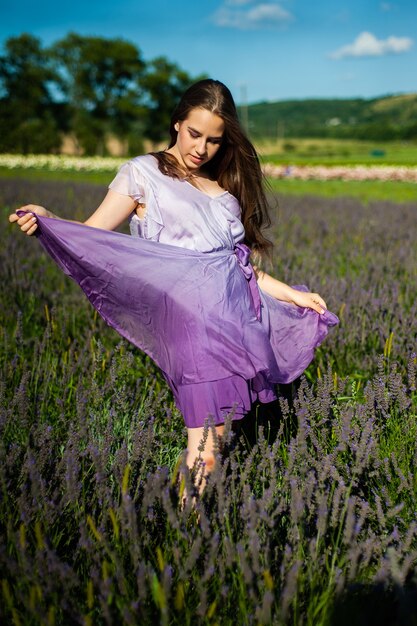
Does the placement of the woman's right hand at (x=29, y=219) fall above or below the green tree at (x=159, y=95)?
below

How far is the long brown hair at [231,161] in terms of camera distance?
2336 mm

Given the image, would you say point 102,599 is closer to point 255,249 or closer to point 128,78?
point 255,249

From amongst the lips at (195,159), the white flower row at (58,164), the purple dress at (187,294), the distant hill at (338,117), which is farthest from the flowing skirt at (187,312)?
the distant hill at (338,117)

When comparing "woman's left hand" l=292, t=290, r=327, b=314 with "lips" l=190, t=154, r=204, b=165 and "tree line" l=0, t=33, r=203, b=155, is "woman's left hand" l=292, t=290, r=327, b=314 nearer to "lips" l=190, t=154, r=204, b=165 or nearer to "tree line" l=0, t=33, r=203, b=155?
"lips" l=190, t=154, r=204, b=165

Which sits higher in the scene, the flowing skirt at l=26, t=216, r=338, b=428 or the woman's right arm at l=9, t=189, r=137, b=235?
the woman's right arm at l=9, t=189, r=137, b=235

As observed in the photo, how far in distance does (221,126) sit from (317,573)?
5.26 feet

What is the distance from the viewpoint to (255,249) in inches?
107

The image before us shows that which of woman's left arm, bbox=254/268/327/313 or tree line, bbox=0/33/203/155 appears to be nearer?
woman's left arm, bbox=254/268/327/313

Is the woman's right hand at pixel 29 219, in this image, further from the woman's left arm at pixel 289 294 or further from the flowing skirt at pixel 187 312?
the woman's left arm at pixel 289 294

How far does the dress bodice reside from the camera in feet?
7.43

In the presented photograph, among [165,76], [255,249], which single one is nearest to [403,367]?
[255,249]

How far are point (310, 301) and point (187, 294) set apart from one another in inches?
25.0

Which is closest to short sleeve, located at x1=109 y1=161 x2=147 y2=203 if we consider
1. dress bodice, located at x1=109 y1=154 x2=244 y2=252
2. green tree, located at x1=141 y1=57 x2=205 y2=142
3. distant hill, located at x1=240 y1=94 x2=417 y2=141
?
dress bodice, located at x1=109 y1=154 x2=244 y2=252

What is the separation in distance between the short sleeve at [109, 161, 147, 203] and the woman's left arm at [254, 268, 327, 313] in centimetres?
60
